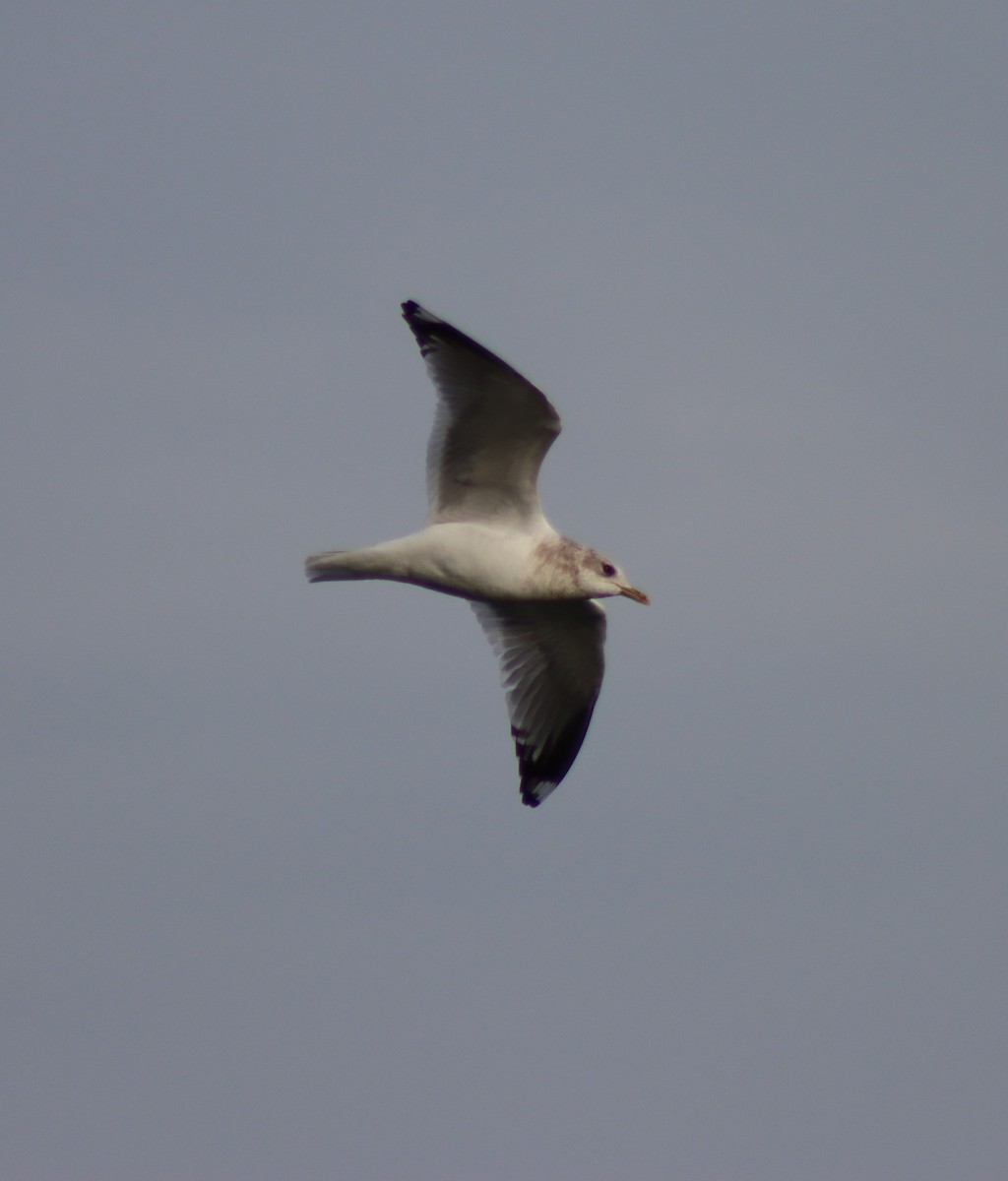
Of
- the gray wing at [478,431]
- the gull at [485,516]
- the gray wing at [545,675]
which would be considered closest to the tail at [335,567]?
the gull at [485,516]

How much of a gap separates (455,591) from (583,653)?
3.95 ft

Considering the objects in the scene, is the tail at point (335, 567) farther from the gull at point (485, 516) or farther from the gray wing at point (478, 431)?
the gray wing at point (478, 431)

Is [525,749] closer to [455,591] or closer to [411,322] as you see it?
[455,591]

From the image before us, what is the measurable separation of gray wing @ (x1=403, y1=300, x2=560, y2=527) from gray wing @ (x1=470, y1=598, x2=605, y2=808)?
1.05m

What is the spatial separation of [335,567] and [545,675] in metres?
1.98

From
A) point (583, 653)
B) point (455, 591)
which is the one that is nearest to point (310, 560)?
point (455, 591)

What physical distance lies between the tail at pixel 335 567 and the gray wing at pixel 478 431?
0.57m

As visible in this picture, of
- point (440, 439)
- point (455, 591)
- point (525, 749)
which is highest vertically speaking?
point (440, 439)

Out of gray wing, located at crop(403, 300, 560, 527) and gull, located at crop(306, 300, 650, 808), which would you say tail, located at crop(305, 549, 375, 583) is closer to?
gull, located at crop(306, 300, 650, 808)

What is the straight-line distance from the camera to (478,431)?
11.2 metres

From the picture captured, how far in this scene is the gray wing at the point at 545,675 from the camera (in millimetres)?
12406

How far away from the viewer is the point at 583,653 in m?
12.5

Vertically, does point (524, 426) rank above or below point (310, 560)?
above

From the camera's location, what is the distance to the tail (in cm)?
1123
